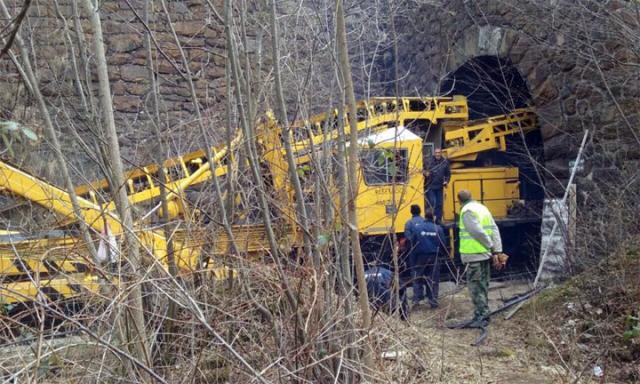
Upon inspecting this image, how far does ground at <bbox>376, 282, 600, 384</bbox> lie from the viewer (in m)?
4.73

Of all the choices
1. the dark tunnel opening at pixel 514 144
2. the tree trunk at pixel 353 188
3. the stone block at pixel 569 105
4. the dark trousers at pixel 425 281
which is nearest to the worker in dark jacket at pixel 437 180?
the dark tunnel opening at pixel 514 144

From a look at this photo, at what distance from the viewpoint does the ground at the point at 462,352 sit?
15.5ft

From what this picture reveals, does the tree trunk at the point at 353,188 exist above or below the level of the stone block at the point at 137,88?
below

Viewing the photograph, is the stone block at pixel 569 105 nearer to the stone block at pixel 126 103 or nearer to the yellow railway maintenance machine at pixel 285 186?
the yellow railway maintenance machine at pixel 285 186

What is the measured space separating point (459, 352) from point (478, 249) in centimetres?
162

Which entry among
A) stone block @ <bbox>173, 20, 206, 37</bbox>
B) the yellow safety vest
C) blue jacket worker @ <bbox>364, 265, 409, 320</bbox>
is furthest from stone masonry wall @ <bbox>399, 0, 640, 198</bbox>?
blue jacket worker @ <bbox>364, 265, 409, 320</bbox>

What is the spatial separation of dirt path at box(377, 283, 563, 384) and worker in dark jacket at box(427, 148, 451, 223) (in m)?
1.86

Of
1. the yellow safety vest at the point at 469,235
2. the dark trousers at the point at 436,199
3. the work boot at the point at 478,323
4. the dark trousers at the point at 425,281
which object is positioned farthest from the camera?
the dark trousers at the point at 436,199

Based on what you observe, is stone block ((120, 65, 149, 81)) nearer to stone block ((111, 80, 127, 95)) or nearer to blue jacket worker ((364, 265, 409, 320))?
stone block ((111, 80, 127, 95))

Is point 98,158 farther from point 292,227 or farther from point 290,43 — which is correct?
point 290,43

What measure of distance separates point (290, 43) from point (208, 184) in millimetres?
1922

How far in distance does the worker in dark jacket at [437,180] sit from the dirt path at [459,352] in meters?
1.86

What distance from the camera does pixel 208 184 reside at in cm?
555

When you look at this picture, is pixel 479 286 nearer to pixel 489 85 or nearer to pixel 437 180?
pixel 437 180
